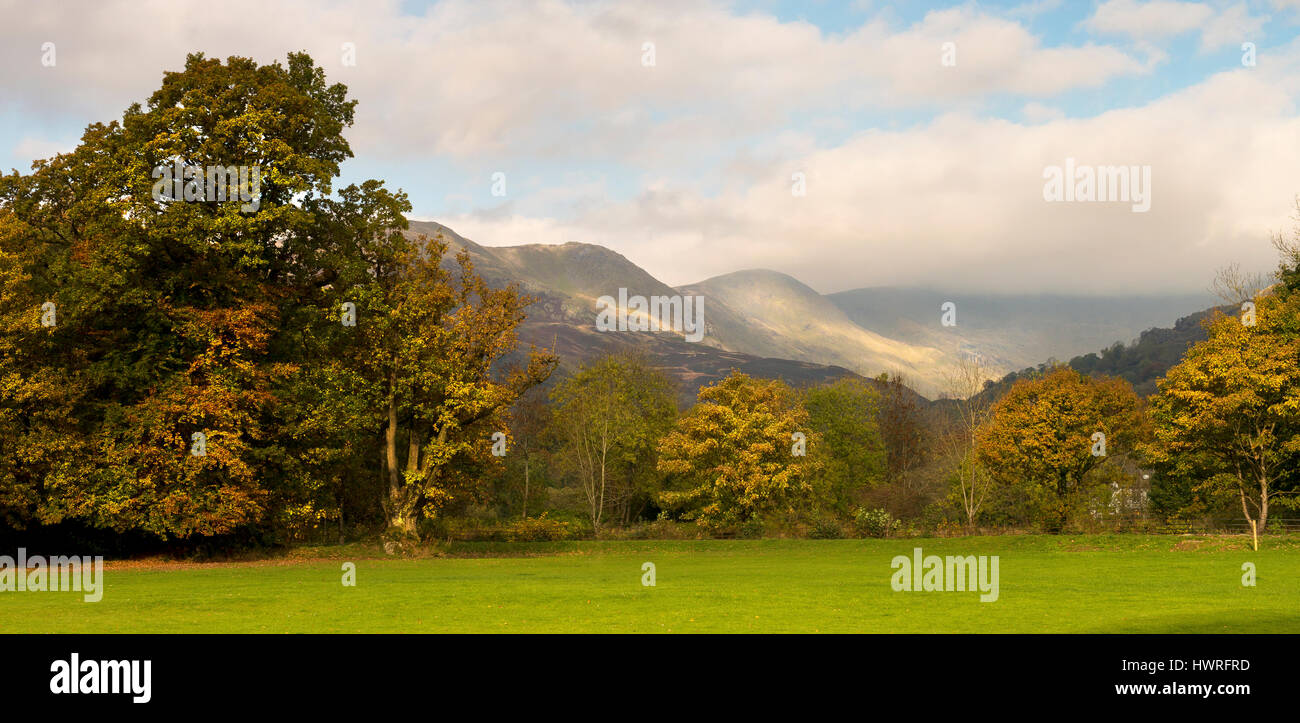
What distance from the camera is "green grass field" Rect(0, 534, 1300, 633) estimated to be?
17.5 meters

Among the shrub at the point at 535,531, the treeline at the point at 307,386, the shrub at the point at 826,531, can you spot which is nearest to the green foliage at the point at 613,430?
the treeline at the point at 307,386

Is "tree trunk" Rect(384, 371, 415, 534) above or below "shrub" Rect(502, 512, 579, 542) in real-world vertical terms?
above

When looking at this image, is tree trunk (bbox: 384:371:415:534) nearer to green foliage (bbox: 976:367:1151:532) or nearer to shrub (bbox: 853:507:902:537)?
shrub (bbox: 853:507:902:537)

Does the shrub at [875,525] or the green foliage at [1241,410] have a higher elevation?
the green foliage at [1241,410]

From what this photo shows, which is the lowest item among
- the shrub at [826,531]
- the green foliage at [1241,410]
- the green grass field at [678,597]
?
the shrub at [826,531]

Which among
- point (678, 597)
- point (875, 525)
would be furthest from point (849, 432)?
point (678, 597)

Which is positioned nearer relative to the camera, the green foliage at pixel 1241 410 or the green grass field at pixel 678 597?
the green grass field at pixel 678 597

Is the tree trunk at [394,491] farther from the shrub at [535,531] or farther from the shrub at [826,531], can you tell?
the shrub at [826,531]

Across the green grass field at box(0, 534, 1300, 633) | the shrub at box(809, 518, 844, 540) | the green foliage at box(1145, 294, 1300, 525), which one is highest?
the green foliage at box(1145, 294, 1300, 525)

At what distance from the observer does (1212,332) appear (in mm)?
53875

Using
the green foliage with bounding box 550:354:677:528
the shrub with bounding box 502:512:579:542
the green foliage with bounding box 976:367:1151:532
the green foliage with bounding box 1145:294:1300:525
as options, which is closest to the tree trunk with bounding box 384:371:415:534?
the shrub with bounding box 502:512:579:542

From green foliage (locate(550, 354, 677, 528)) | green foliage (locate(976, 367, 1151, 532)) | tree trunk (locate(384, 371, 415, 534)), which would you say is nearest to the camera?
tree trunk (locate(384, 371, 415, 534))

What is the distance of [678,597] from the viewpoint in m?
23.5

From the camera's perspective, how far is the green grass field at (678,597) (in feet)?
57.5
